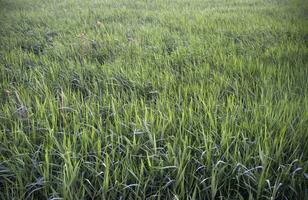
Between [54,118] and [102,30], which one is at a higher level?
[102,30]

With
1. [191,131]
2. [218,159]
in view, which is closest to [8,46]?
[191,131]

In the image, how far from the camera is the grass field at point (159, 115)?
4.56 ft

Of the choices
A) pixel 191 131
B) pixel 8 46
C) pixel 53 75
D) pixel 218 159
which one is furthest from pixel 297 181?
pixel 8 46

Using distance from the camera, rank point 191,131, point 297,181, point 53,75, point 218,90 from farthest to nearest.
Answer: point 53,75 < point 218,90 < point 191,131 < point 297,181

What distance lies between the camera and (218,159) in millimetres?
1479

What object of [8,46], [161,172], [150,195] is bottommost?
[150,195]

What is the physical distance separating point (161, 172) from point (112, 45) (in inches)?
104

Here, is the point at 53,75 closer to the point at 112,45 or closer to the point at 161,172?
the point at 112,45

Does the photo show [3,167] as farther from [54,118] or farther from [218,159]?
[218,159]

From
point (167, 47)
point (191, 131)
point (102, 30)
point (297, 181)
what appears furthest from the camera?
point (102, 30)

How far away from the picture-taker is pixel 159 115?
75.0 inches

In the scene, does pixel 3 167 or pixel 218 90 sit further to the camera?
pixel 218 90

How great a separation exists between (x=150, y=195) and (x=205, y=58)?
201cm

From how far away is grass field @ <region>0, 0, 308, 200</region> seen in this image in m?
1.39
